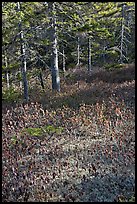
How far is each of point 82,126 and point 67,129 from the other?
1.85 ft

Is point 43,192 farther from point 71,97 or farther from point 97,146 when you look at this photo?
point 71,97

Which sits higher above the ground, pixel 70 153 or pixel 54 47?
pixel 54 47

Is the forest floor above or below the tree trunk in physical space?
below

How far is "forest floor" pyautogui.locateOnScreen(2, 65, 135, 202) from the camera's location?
6.41 meters

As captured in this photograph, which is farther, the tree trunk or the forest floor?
the tree trunk

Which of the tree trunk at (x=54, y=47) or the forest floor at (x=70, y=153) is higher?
the tree trunk at (x=54, y=47)

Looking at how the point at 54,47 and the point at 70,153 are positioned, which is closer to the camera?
the point at 70,153

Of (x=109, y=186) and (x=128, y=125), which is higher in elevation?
(x=128, y=125)

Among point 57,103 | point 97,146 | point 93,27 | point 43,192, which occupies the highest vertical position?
point 93,27

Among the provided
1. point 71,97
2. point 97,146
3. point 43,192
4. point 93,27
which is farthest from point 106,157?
point 93,27

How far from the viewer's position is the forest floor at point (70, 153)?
6.41m

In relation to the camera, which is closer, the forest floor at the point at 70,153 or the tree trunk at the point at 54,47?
the forest floor at the point at 70,153

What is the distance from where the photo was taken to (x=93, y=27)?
18.1 metres

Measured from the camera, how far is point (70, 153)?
793cm
